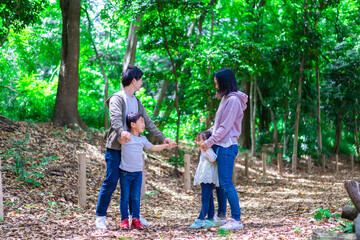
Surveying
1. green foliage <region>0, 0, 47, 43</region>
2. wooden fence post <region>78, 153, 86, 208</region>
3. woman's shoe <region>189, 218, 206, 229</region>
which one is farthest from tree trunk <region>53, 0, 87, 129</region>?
woman's shoe <region>189, 218, 206, 229</region>

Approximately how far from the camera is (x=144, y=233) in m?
4.68

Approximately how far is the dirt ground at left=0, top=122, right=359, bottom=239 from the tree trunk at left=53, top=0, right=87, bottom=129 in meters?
0.55

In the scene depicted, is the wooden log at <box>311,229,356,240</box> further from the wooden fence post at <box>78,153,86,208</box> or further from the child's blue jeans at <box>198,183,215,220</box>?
the wooden fence post at <box>78,153,86,208</box>

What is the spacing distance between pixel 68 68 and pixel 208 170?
7.48 m

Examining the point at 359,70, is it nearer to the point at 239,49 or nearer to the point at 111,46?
the point at 239,49

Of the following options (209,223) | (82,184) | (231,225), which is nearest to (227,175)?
(231,225)

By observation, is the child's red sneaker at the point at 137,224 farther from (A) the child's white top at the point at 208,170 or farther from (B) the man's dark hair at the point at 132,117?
(B) the man's dark hair at the point at 132,117

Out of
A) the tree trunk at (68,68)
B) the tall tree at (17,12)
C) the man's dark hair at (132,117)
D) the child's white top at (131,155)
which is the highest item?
the tall tree at (17,12)

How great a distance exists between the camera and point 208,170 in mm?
4938

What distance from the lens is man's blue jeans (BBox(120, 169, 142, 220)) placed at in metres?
4.80

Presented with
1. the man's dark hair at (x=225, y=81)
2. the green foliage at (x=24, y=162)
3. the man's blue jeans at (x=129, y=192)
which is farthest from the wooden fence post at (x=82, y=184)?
the man's dark hair at (x=225, y=81)

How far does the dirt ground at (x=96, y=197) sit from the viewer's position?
4656 millimetres

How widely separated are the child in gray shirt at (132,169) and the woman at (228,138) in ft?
2.48

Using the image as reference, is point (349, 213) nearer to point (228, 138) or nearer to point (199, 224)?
point (228, 138)
